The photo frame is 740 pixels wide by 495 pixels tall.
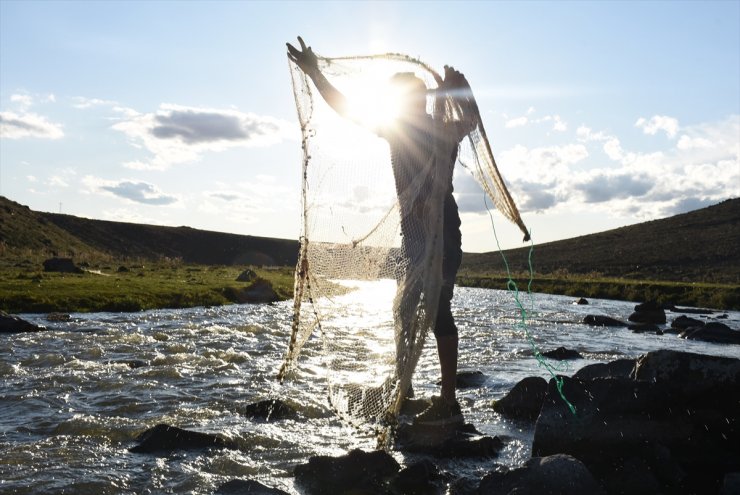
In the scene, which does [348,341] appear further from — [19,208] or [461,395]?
[19,208]

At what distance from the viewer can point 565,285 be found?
58.2 meters

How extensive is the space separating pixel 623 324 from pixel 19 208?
354 feet

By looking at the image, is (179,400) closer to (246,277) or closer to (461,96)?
(461,96)

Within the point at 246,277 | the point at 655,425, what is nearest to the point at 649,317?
the point at 655,425

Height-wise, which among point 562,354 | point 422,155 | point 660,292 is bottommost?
point 562,354

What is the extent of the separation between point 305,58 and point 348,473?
181 inches

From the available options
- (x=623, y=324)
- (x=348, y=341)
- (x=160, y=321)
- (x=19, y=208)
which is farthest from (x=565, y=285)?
(x=19, y=208)

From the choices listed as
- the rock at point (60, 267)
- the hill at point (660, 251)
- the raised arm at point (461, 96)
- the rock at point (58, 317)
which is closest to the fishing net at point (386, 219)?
the raised arm at point (461, 96)

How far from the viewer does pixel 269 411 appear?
7723 millimetres

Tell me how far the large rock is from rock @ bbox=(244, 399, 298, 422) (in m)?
3.19

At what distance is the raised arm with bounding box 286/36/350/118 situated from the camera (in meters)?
6.95

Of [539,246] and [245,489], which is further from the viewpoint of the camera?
[539,246]

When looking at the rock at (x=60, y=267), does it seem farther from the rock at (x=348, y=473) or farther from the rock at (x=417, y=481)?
the rock at (x=417, y=481)

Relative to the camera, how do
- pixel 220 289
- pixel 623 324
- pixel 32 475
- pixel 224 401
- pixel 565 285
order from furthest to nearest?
pixel 565 285, pixel 220 289, pixel 623 324, pixel 224 401, pixel 32 475
